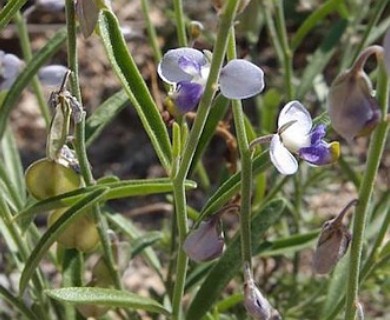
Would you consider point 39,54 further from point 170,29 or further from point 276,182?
point 170,29

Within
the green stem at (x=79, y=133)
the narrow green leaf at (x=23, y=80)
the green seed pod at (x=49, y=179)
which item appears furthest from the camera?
the narrow green leaf at (x=23, y=80)

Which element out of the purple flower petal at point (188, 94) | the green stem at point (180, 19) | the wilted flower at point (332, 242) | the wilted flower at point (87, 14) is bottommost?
the wilted flower at point (332, 242)

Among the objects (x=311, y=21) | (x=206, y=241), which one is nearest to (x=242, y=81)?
(x=206, y=241)

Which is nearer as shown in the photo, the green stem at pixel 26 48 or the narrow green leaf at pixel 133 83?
the narrow green leaf at pixel 133 83

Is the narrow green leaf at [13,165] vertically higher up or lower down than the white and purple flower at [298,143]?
lower down

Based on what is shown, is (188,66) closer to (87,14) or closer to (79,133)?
(87,14)

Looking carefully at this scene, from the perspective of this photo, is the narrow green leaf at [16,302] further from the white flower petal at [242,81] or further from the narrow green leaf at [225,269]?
the white flower petal at [242,81]

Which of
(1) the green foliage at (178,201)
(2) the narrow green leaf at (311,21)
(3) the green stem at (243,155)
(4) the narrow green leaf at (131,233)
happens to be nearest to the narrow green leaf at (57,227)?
(1) the green foliage at (178,201)
